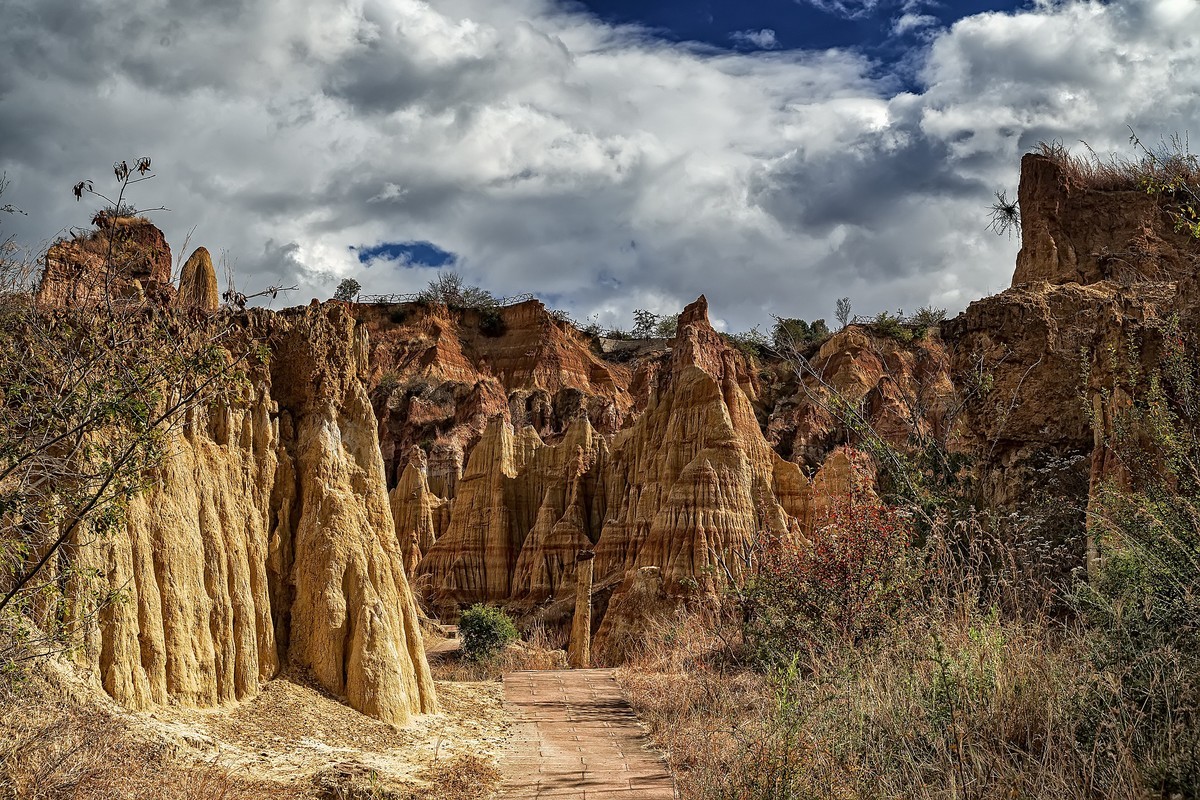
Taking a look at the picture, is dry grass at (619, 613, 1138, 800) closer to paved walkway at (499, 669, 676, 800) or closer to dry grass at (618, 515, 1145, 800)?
dry grass at (618, 515, 1145, 800)

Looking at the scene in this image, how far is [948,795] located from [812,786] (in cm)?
151

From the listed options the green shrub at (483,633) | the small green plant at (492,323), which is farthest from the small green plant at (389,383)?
the green shrub at (483,633)

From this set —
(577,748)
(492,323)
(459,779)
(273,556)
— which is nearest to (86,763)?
(459,779)

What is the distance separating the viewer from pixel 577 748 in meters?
13.0

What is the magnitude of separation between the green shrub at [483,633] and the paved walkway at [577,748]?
5.17 meters

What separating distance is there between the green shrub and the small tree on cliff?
50.2 feet

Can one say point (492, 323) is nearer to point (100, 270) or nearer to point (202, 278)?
point (202, 278)

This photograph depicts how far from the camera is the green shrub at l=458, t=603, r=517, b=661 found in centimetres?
2459

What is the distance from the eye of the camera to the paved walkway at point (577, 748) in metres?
10.5

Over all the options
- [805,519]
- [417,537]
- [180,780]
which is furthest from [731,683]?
[417,537]

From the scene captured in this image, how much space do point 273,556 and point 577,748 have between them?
17.3 feet

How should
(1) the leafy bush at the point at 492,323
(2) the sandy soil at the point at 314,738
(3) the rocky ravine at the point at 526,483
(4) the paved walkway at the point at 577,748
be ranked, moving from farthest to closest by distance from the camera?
(1) the leafy bush at the point at 492,323, (3) the rocky ravine at the point at 526,483, (4) the paved walkway at the point at 577,748, (2) the sandy soil at the point at 314,738

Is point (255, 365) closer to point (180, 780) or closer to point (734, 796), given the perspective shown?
point (180, 780)

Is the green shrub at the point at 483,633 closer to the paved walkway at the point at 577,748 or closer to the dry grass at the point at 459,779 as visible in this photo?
the paved walkway at the point at 577,748
